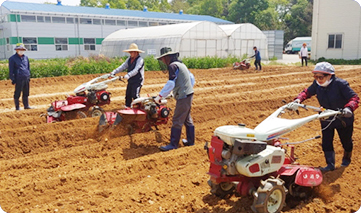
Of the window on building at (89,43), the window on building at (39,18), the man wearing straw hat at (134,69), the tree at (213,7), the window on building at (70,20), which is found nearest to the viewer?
the man wearing straw hat at (134,69)

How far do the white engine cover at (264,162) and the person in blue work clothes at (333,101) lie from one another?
0.97m

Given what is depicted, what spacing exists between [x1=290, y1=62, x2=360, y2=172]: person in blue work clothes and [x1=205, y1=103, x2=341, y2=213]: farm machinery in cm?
89

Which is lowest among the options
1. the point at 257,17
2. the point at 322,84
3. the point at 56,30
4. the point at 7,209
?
the point at 7,209

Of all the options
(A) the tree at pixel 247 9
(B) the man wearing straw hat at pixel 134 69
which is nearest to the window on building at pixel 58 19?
(B) the man wearing straw hat at pixel 134 69

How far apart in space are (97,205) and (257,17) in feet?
169

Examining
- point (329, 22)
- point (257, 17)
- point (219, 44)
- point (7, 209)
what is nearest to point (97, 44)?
point (219, 44)

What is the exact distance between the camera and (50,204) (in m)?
3.95

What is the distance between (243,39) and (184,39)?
7451 millimetres

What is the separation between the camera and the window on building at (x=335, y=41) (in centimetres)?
2633

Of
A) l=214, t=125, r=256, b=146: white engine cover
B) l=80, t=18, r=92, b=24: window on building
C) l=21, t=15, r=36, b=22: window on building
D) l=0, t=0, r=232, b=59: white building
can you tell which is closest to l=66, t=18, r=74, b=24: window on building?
l=0, t=0, r=232, b=59: white building

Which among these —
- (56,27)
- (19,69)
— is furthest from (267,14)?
(19,69)

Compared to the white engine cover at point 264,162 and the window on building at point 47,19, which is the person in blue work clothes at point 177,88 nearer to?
the white engine cover at point 264,162

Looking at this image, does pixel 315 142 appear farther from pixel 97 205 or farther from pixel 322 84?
pixel 97 205

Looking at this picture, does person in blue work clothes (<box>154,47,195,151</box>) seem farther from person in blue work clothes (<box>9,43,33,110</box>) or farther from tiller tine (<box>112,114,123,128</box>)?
person in blue work clothes (<box>9,43,33,110</box>)
